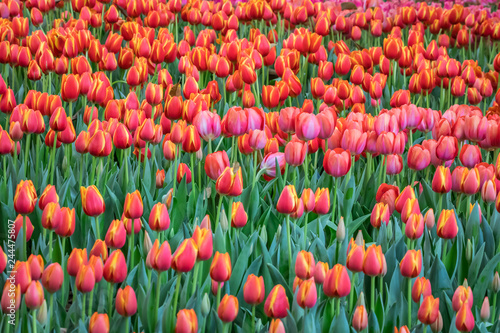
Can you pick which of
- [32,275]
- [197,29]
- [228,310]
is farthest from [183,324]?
[197,29]

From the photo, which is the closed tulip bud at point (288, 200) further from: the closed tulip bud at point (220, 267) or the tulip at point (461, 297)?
the tulip at point (461, 297)

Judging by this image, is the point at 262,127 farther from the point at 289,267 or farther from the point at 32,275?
the point at 32,275

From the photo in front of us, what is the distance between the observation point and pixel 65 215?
57.1 inches

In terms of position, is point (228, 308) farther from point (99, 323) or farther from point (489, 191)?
point (489, 191)

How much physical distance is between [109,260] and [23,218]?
1.34ft

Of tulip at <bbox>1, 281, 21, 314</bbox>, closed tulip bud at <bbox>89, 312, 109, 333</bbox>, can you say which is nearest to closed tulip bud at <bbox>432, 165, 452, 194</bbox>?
closed tulip bud at <bbox>89, 312, 109, 333</bbox>

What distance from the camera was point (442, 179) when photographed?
179 cm

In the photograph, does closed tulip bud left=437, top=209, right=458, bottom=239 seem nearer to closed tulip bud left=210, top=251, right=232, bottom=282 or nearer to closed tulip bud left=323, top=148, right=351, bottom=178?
closed tulip bud left=323, top=148, right=351, bottom=178

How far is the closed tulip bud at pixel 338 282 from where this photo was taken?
1.27 meters

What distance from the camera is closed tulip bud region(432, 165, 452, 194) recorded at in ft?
→ 5.85

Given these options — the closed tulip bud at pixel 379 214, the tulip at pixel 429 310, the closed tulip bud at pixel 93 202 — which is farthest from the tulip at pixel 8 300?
the closed tulip bud at pixel 379 214

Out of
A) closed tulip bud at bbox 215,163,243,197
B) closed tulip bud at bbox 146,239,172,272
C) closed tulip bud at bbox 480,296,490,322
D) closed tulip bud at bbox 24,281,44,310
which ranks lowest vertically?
closed tulip bud at bbox 480,296,490,322

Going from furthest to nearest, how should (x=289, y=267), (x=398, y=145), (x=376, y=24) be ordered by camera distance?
(x=376, y=24), (x=398, y=145), (x=289, y=267)

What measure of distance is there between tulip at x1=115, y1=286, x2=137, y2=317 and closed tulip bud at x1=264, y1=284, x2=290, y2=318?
28 centimetres
